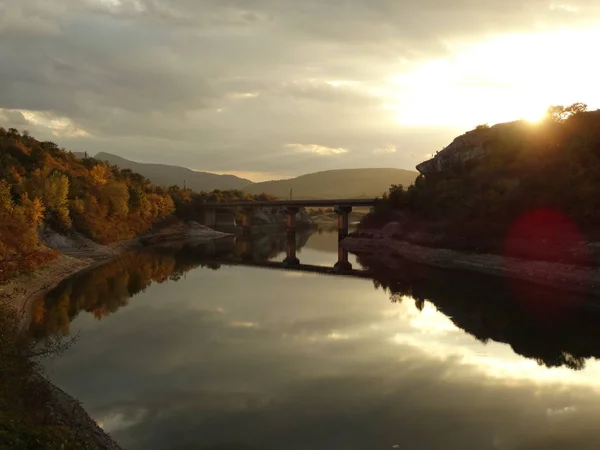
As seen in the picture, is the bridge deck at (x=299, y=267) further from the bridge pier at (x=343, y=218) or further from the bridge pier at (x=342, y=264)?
the bridge pier at (x=343, y=218)

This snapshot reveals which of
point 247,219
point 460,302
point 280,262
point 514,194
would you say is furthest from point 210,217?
point 460,302

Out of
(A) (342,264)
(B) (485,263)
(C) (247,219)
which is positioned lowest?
(A) (342,264)

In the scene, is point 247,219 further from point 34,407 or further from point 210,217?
point 34,407

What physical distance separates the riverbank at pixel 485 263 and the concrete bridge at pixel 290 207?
22.7 meters

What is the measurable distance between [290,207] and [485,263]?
91.0 meters

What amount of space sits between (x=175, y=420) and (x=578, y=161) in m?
82.9

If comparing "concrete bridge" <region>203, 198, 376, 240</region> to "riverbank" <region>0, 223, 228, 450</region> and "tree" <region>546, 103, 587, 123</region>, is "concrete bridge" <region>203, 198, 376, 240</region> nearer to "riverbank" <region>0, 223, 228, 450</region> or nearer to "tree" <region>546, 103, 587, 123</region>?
"tree" <region>546, 103, 587, 123</region>

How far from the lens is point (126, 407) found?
23297 mm

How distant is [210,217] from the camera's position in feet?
543

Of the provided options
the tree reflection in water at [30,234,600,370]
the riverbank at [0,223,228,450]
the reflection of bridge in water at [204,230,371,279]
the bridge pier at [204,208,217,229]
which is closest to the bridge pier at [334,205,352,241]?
the reflection of bridge in water at [204,230,371,279]

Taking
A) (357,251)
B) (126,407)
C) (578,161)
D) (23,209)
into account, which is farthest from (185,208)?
(126,407)

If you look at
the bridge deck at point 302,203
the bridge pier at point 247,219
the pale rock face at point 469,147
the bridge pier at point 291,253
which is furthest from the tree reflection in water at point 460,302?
the bridge pier at point 247,219

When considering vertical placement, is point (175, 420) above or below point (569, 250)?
below

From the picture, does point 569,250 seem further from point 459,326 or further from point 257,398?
point 257,398
